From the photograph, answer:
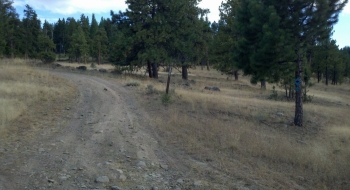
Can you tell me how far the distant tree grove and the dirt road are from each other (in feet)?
20.7

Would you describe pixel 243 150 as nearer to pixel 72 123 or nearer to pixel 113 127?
pixel 113 127

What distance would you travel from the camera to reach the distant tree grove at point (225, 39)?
12031mm

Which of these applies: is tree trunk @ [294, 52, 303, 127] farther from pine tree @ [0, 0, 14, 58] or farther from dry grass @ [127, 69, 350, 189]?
pine tree @ [0, 0, 14, 58]

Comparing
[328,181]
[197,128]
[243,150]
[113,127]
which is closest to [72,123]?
[113,127]

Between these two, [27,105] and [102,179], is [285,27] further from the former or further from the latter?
[27,105]

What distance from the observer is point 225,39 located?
3166 centimetres

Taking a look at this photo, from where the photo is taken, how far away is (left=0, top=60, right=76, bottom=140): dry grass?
8.28 meters

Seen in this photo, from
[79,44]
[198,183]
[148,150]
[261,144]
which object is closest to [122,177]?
[198,183]

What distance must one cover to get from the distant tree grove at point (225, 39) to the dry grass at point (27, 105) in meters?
5.68

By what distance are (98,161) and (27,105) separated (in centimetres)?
654

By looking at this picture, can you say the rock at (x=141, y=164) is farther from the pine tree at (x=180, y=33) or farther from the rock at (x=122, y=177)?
the pine tree at (x=180, y=33)

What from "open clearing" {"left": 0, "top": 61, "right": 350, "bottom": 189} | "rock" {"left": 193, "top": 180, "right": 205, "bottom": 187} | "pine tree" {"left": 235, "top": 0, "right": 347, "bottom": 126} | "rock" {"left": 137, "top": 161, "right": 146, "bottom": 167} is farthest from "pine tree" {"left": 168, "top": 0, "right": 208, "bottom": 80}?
"rock" {"left": 193, "top": 180, "right": 205, "bottom": 187}

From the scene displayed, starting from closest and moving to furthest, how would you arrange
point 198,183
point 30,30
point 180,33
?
point 198,183 < point 180,33 < point 30,30

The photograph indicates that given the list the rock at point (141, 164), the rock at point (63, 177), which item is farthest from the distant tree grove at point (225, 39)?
the rock at point (63, 177)
